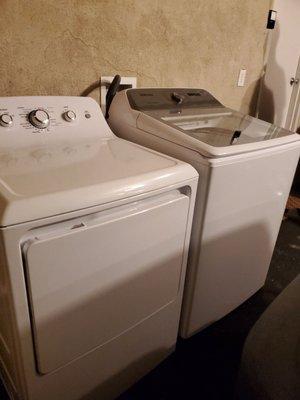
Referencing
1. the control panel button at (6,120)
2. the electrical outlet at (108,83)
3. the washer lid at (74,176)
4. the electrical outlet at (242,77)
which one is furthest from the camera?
the electrical outlet at (242,77)

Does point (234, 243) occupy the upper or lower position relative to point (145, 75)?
lower

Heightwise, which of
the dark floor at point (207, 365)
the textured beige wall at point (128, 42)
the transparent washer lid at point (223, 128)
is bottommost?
the dark floor at point (207, 365)

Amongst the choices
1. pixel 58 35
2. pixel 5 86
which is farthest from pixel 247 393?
pixel 58 35

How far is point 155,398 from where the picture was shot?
1143 mm

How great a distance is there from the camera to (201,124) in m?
1.36

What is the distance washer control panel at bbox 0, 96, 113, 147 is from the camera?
1038 mm

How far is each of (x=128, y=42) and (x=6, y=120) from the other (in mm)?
812

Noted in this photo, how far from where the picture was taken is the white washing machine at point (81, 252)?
69cm

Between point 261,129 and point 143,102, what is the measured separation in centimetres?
56

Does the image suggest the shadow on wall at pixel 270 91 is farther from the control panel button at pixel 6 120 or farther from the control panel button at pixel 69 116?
the control panel button at pixel 6 120

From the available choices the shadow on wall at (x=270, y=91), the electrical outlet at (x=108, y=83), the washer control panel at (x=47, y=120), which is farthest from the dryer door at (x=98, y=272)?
the shadow on wall at (x=270, y=91)

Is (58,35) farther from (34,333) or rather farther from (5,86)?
(34,333)

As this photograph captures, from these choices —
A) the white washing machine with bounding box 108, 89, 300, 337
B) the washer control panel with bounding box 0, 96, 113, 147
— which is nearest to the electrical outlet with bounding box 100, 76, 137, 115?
the white washing machine with bounding box 108, 89, 300, 337

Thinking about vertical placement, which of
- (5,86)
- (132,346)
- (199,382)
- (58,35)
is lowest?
(199,382)
